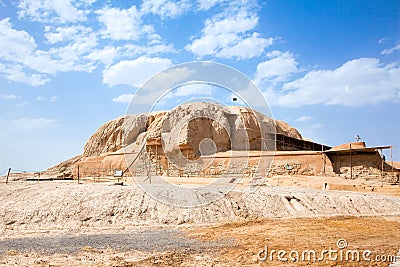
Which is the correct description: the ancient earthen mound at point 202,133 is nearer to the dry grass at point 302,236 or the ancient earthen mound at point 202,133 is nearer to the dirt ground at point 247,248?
the dry grass at point 302,236

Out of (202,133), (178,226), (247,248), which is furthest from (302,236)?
(202,133)

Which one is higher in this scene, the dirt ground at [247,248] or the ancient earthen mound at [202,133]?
the ancient earthen mound at [202,133]

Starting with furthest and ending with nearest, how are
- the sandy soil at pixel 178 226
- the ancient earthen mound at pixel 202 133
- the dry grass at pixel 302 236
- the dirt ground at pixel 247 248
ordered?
the ancient earthen mound at pixel 202 133, the sandy soil at pixel 178 226, the dry grass at pixel 302 236, the dirt ground at pixel 247 248

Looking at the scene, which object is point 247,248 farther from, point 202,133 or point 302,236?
point 202,133

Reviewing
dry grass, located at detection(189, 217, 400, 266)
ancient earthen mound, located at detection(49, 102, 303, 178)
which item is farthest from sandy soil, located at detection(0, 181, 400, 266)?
ancient earthen mound, located at detection(49, 102, 303, 178)

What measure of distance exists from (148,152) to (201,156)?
6058mm

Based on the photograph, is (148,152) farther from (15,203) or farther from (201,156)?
(15,203)

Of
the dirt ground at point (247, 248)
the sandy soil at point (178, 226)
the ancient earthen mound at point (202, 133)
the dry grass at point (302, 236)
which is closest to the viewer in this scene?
the dirt ground at point (247, 248)

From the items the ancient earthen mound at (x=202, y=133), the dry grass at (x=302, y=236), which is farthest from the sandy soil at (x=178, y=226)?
the ancient earthen mound at (x=202, y=133)

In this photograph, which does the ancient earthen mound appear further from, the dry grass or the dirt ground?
the dirt ground

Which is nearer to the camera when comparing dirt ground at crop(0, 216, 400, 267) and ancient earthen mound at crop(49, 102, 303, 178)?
dirt ground at crop(0, 216, 400, 267)

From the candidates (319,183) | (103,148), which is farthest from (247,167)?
(103,148)

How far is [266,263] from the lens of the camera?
32.4 feet

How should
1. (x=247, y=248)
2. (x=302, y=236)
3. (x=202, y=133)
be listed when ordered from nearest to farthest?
(x=247, y=248), (x=302, y=236), (x=202, y=133)
